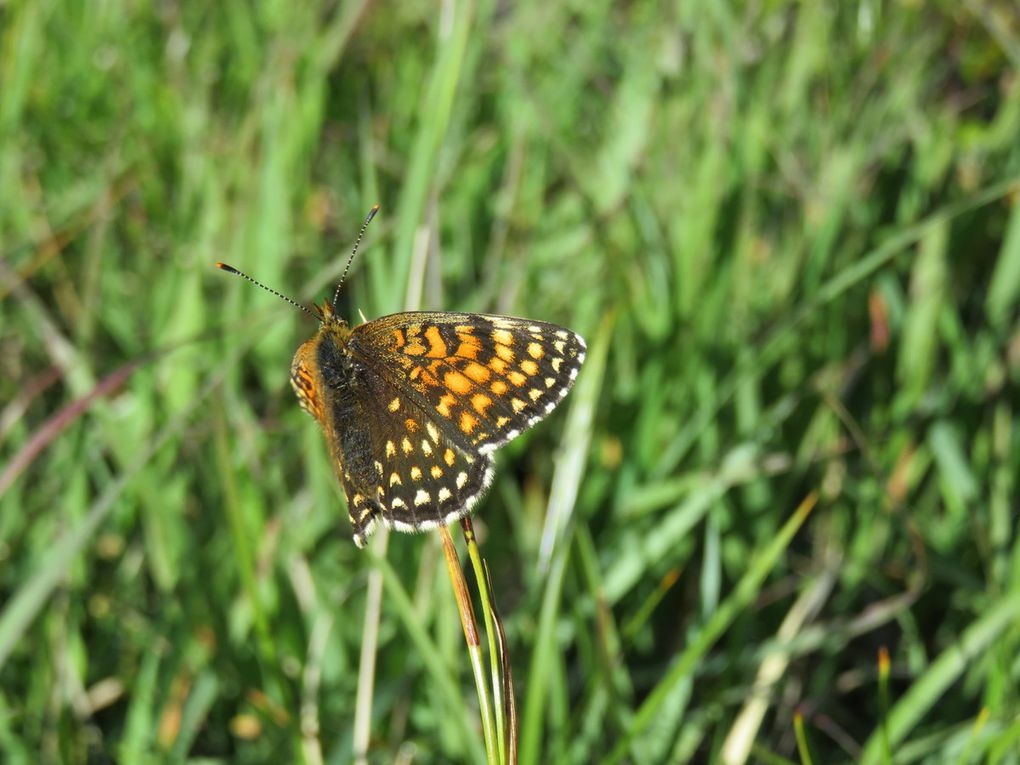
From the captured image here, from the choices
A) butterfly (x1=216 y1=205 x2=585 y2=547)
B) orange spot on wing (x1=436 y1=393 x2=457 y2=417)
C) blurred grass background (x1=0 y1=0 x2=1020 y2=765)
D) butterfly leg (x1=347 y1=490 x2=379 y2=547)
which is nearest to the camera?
butterfly leg (x1=347 y1=490 x2=379 y2=547)

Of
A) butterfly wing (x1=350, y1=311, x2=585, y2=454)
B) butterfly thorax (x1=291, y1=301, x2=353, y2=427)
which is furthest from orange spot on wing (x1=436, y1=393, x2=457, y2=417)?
butterfly thorax (x1=291, y1=301, x2=353, y2=427)

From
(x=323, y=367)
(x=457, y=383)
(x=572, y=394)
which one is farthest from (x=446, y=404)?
(x=572, y=394)

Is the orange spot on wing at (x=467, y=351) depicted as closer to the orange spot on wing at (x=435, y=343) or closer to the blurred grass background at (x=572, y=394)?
the orange spot on wing at (x=435, y=343)

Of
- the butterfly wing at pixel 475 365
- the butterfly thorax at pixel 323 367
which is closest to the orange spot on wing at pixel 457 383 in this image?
the butterfly wing at pixel 475 365

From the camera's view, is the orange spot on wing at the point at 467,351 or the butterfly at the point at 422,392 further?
the orange spot on wing at the point at 467,351

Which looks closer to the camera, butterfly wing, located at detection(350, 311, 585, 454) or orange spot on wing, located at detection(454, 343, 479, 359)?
butterfly wing, located at detection(350, 311, 585, 454)

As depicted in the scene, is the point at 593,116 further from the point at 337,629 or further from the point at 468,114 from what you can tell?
the point at 337,629

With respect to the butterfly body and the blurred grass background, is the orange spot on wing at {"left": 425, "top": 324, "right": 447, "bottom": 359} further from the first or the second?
the blurred grass background
